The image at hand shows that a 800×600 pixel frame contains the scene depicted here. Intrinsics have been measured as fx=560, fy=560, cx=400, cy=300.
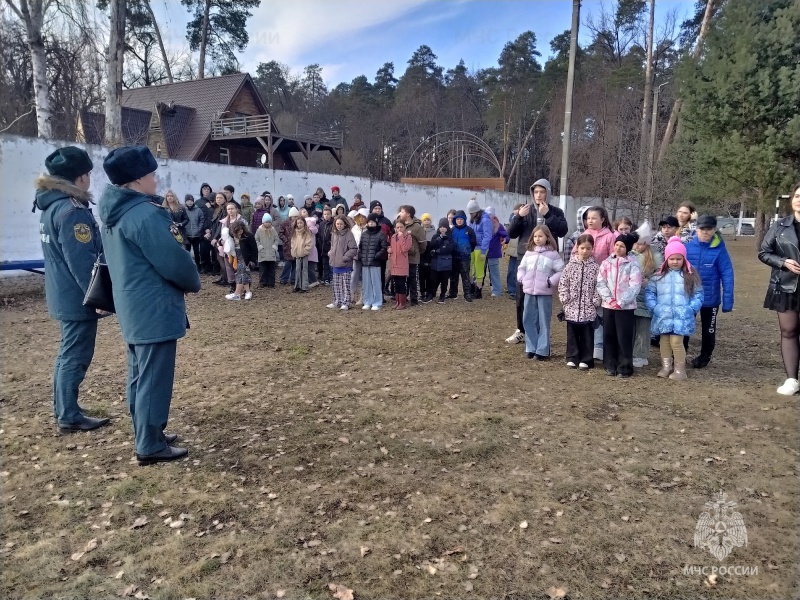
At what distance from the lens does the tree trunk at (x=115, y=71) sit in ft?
46.3

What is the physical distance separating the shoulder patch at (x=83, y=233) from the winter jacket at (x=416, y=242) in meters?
6.07

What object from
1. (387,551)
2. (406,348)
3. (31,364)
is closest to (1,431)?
(31,364)

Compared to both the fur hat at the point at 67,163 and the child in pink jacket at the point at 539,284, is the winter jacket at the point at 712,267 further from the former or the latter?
the fur hat at the point at 67,163

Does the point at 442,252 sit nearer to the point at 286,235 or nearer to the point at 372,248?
the point at 372,248

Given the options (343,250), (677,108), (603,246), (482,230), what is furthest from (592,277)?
(677,108)

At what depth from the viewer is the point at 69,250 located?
4012mm

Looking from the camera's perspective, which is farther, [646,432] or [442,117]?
[442,117]

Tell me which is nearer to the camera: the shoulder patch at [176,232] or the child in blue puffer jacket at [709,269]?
the shoulder patch at [176,232]

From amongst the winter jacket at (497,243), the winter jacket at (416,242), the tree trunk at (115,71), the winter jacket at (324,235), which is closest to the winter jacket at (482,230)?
the winter jacket at (497,243)

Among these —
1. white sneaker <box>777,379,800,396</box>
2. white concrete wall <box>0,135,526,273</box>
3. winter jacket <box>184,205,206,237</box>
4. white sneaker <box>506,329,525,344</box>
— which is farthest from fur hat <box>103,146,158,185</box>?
winter jacket <box>184,205,206,237</box>

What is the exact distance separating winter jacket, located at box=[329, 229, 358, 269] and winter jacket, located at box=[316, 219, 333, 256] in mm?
1976

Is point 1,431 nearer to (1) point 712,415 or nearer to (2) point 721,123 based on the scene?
(1) point 712,415

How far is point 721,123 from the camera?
16.8 meters

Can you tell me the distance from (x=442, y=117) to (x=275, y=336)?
40.0 meters
